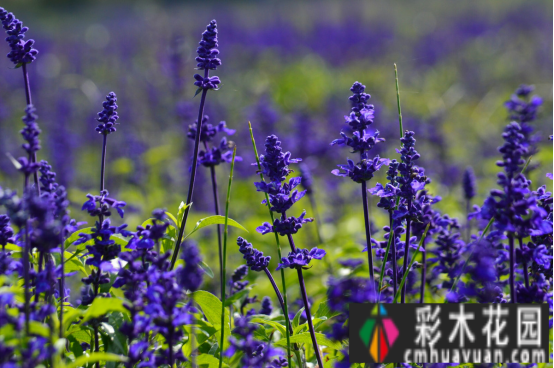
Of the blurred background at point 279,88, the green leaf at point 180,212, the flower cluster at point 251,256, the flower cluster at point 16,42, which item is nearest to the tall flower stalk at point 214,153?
the green leaf at point 180,212

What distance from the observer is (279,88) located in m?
15.8

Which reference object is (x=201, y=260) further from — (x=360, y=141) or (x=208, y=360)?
(x=360, y=141)

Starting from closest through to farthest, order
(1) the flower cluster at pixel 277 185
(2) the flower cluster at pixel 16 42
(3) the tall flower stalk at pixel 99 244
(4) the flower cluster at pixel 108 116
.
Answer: (3) the tall flower stalk at pixel 99 244 < (1) the flower cluster at pixel 277 185 < (2) the flower cluster at pixel 16 42 < (4) the flower cluster at pixel 108 116

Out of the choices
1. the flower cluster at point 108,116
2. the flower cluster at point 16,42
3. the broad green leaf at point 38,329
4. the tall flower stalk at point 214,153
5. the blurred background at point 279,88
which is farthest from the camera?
the blurred background at point 279,88

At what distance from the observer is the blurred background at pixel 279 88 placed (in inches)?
328

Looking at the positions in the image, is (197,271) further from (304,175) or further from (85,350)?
(304,175)

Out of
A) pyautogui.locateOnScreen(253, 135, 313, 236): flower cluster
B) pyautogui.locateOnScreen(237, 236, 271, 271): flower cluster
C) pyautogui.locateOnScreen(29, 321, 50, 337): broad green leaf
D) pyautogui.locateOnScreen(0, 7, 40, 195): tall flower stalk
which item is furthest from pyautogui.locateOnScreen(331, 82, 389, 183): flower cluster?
pyautogui.locateOnScreen(0, 7, 40, 195): tall flower stalk

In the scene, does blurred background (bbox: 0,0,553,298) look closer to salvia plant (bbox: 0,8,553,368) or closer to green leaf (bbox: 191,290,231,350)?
salvia plant (bbox: 0,8,553,368)

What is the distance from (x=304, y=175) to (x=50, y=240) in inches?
129

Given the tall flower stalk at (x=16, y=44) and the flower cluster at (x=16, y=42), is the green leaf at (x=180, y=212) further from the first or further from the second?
the flower cluster at (x=16, y=42)

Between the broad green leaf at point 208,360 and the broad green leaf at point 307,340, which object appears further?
the broad green leaf at point 307,340

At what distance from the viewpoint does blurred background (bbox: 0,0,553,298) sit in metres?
8.34

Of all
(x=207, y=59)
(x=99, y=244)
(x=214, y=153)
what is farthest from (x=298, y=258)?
(x=214, y=153)

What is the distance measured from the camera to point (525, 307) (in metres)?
2.37
